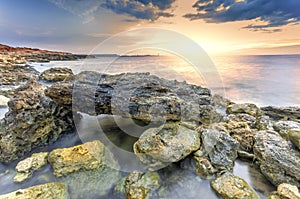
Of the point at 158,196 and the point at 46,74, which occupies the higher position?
the point at 46,74

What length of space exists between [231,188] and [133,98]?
304 cm

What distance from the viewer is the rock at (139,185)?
3.31m

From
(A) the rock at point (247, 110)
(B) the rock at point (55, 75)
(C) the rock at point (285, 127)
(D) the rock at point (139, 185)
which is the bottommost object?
(D) the rock at point (139, 185)

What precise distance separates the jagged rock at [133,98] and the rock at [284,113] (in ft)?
13.7

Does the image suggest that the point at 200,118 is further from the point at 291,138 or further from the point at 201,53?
the point at 201,53

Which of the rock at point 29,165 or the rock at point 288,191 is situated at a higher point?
the rock at point 288,191

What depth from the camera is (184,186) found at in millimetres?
3693

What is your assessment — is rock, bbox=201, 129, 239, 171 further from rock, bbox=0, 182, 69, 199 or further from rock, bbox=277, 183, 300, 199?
rock, bbox=0, 182, 69, 199

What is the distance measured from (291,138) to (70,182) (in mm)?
5230

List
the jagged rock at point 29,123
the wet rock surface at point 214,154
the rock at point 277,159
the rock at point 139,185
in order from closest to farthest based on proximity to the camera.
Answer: the rock at point 139,185 → the rock at point 277,159 → the wet rock surface at point 214,154 → the jagged rock at point 29,123

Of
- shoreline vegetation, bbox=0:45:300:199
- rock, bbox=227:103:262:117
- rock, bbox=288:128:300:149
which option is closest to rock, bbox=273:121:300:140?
shoreline vegetation, bbox=0:45:300:199

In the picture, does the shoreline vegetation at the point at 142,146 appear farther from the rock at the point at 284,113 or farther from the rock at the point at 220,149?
the rock at the point at 284,113

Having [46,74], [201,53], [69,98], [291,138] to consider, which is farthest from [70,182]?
[46,74]

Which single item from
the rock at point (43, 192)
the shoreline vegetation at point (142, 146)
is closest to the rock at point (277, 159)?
the shoreline vegetation at point (142, 146)
